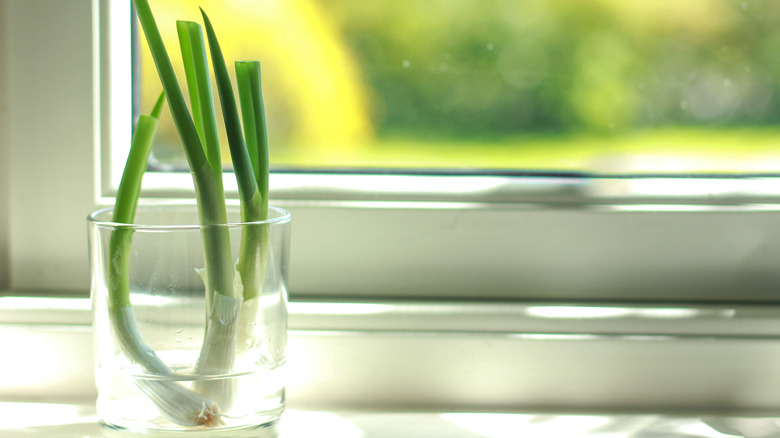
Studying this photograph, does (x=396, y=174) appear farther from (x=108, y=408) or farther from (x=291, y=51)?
(x=108, y=408)

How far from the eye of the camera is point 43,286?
68cm

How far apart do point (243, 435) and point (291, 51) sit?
358 mm

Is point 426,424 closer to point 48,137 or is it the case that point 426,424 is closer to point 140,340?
point 140,340

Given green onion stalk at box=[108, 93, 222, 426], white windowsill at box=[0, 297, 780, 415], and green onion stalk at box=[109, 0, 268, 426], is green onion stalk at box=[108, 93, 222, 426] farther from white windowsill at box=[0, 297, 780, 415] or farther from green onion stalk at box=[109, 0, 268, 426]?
white windowsill at box=[0, 297, 780, 415]

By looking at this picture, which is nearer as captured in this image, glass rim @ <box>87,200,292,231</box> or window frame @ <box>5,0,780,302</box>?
glass rim @ <box>87,200,292,231</box>

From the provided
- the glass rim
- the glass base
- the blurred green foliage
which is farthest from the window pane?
the glass base

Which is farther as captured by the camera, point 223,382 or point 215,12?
point 215,12

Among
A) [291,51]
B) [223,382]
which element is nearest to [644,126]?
[291,51]

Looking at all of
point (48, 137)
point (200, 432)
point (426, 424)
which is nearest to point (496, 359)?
point (426, 424)

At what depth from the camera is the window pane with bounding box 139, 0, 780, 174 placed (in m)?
0.70

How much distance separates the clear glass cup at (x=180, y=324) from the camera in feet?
1.62

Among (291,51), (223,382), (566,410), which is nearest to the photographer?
(223,382)

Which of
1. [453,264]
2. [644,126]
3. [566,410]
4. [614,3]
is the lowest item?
[566,410]

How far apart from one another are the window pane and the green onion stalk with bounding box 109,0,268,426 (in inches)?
7.6
